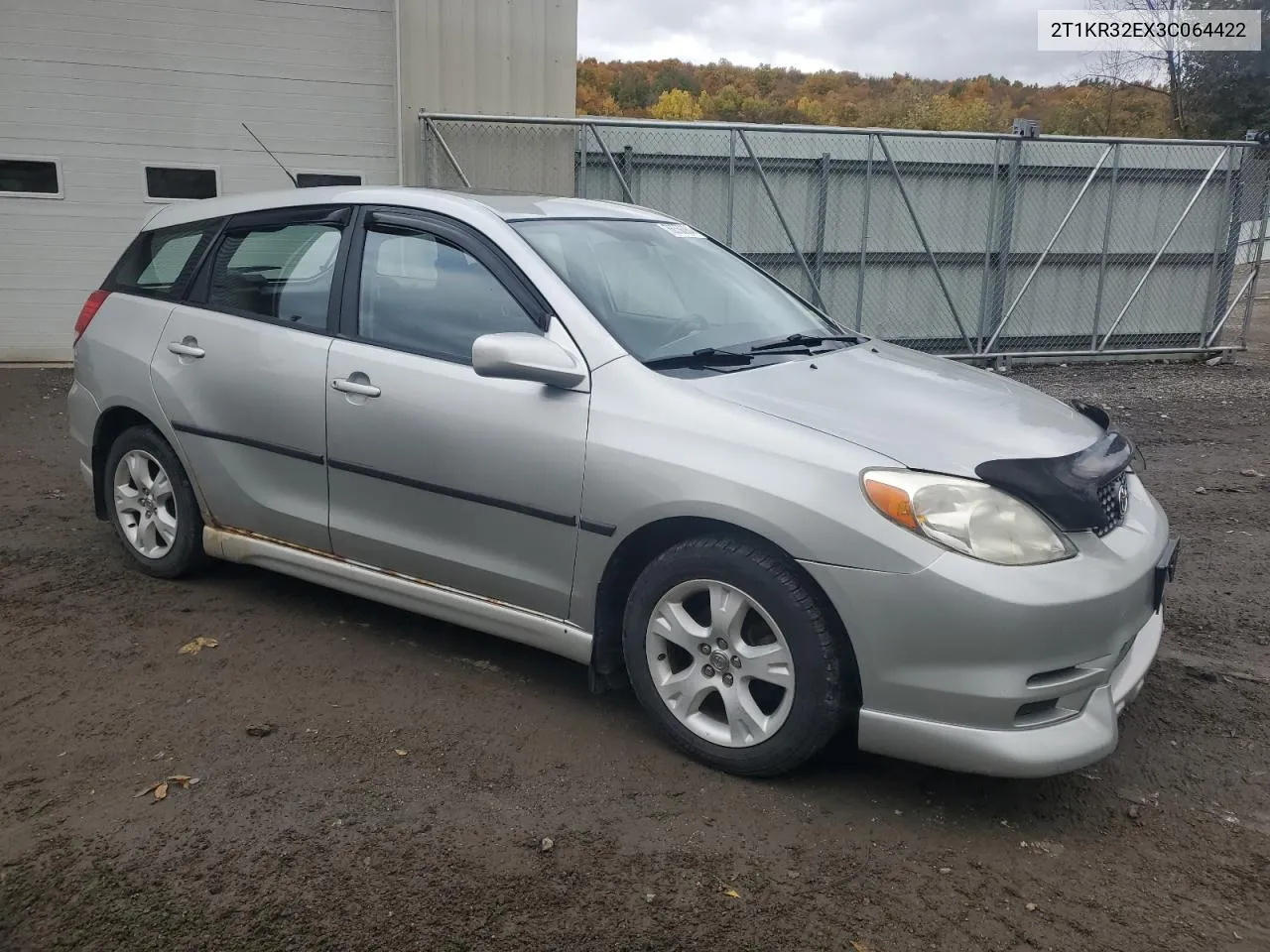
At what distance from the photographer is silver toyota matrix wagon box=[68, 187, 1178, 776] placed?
3023 mm

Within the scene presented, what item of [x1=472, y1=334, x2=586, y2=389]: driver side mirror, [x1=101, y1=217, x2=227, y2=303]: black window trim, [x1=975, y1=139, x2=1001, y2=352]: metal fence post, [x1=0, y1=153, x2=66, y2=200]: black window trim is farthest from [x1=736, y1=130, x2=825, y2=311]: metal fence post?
[x1=472, y1=334, x2=586, y2=389]: driver side mirror

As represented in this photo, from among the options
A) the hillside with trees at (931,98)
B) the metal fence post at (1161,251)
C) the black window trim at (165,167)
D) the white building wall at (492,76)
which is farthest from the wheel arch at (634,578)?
the hillside with trees at (931,98)

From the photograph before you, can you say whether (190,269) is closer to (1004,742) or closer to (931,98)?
(1004,742)

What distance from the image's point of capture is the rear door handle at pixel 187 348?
15.0ft

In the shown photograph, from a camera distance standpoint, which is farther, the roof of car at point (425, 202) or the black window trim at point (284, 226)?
the black window trim at point (284, 226)

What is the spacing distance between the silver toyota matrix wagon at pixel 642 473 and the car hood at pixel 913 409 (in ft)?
0.05

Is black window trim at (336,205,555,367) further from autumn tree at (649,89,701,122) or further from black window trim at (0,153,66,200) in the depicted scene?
autumn tree at (649,89,701,122)

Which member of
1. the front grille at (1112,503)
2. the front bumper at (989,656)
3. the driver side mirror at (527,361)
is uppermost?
the driver side mirror at (527,361)

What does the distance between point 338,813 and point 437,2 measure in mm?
9743

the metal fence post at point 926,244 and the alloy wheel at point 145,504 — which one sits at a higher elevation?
the metal fence post at point 926,244

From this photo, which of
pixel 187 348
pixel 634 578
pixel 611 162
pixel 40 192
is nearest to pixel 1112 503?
pixel 634 578

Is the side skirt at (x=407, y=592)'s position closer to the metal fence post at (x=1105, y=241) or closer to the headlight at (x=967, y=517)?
the headlight at (x=967, y=517)

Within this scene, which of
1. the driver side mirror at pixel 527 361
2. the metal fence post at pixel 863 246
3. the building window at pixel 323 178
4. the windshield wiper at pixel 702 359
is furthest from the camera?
the metal fence post at pixel 863 246

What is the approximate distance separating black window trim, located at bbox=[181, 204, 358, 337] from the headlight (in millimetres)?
2257
